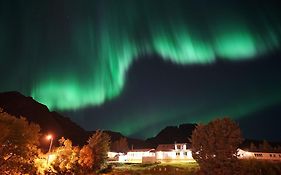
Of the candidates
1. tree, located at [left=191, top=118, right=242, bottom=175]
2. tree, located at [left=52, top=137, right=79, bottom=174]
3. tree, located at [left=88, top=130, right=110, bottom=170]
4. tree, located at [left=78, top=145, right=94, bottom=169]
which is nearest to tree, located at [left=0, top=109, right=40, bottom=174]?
tree, located at [left=52, top=137, right=79, bottom=174]

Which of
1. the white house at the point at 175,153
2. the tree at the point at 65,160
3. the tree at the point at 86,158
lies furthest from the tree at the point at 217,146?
the white house at the point at 175,153

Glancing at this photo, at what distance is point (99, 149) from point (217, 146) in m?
33.5

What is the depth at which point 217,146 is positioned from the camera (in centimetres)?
7444

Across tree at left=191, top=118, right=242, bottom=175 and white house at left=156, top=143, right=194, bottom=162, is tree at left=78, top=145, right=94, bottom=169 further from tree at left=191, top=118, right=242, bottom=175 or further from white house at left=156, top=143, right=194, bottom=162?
white house at left=156, top=143, right=194, bottom=162

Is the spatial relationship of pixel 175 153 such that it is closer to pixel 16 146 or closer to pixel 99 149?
pixel 99 149

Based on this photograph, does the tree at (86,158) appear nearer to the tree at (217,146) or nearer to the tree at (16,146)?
the tree at (16,146)

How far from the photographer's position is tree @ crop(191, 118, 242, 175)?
71.3m

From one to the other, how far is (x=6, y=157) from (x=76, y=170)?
27.1 m

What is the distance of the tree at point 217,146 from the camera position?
71.3 meters

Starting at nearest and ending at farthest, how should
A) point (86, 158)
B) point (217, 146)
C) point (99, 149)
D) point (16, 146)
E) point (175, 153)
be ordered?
point (16, 146) → point (217, 146) → point (86, 158) → point (99, 149) → point (175, 153)

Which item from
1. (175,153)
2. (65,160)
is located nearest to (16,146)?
(65,160)

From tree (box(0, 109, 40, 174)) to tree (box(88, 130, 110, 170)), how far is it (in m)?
30.8

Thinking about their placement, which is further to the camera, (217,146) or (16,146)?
(217,146)

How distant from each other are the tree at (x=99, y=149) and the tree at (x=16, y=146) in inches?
1211
